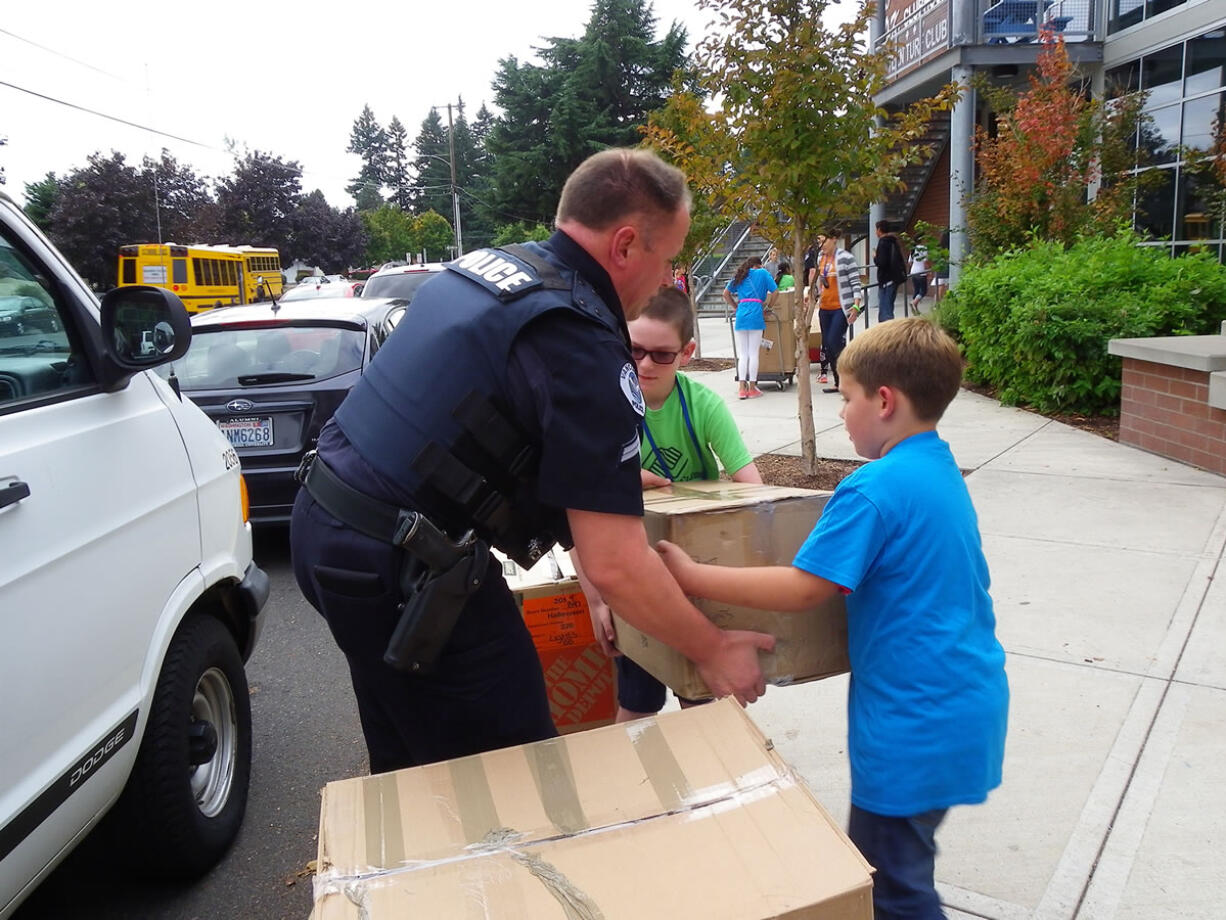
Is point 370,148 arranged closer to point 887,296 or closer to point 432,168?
point 432,168

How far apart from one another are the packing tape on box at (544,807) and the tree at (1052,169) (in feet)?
36.7

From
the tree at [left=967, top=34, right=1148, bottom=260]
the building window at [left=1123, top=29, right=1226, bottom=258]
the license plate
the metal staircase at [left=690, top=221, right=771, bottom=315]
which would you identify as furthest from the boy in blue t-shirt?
the metal staircase at [left=690, top=221, right=771, bottom=315]

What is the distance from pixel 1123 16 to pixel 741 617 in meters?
17.4

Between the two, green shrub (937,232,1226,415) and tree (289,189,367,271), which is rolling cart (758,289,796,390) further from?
tree (289,189,367,271)

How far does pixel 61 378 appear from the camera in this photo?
252 centimetres

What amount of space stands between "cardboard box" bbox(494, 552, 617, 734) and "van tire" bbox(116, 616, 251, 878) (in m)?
0.94

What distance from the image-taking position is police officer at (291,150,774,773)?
173 cm

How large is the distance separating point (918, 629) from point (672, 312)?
3.92 feet

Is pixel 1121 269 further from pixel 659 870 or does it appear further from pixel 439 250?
pixel 439 250

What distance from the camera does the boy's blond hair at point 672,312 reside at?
268 cm

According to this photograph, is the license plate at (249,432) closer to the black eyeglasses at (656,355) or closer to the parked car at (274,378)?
the parked car at (274,378)

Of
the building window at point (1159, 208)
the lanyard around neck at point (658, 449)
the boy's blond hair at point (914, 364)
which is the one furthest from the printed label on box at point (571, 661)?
the building window at point (1159, 208)

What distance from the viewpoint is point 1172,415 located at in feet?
23.1

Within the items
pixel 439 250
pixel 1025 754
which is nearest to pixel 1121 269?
pixel 1025 754
